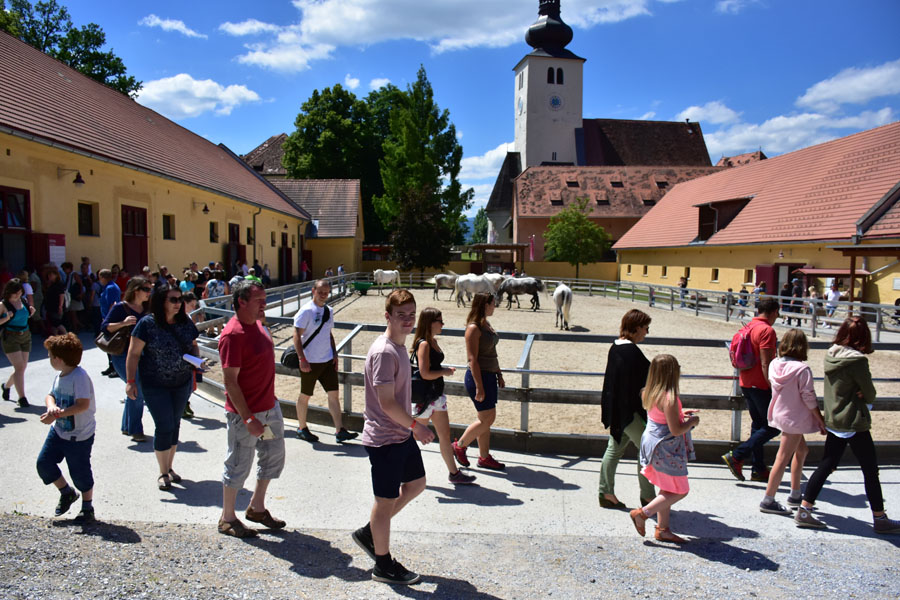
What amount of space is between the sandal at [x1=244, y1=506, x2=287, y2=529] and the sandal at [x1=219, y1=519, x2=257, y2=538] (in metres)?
0.07

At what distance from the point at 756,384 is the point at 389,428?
3.52 m

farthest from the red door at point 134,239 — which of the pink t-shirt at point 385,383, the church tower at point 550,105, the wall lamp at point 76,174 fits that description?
the church tower at point 550,105

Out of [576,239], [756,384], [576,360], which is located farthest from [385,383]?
[576,239]

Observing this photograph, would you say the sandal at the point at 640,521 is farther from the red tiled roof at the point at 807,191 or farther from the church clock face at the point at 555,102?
the church clock face at the point at 555,102

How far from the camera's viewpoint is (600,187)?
51688mm

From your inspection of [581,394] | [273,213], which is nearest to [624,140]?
[273,213]

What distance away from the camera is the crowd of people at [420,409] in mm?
3447

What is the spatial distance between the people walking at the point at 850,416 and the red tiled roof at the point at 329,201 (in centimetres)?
3597

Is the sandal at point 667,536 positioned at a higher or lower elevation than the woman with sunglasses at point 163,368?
lower

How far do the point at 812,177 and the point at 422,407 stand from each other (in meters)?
26.8

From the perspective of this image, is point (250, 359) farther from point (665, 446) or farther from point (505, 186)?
point (505, 186)

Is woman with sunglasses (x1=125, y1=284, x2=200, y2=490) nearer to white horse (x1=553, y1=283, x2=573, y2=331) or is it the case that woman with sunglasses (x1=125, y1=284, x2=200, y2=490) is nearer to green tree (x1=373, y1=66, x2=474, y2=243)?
white horse (x1=553, y1=283, x2=573, y2=331)

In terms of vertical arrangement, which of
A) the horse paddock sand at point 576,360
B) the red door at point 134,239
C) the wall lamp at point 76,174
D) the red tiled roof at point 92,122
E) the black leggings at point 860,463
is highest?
the red tiled roof at point 92,122

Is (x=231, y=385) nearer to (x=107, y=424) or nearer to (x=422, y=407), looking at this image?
(x=422, y=407)
